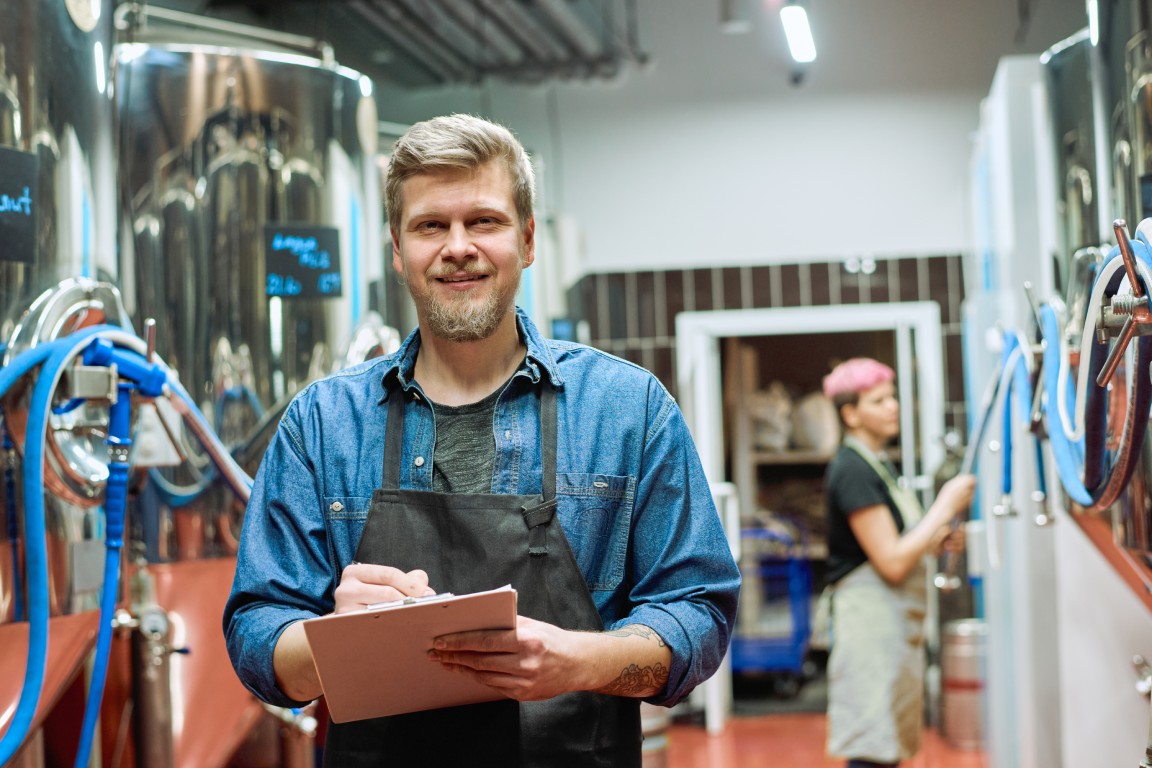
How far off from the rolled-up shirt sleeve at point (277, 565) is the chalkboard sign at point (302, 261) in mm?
1565

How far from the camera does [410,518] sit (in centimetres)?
163

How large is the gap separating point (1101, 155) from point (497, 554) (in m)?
1.48

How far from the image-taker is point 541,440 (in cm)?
169

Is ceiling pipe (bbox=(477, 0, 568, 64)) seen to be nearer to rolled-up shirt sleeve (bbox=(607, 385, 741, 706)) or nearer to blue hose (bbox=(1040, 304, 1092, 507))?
blue hose (bbox=(1040, 304, 1092, 507))

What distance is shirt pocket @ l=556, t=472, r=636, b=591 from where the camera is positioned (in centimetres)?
A: 166

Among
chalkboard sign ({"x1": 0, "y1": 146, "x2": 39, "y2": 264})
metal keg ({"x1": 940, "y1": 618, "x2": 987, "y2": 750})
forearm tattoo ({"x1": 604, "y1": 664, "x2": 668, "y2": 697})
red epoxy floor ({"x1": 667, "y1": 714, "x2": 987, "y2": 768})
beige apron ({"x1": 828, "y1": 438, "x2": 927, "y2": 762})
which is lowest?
red epoxy floor ({"x1": 667, "y1": 714, "x2": 987, "y2": 768})

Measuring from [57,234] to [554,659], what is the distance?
4.51 feet

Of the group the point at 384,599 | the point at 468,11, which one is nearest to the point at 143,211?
the point at 384,599

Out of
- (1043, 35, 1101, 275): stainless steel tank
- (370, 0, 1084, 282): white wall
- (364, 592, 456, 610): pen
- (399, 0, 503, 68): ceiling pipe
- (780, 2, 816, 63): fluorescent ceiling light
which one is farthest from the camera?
(370, 0, 1084, 282): white wall

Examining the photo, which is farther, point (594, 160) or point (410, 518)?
point (594, 160)

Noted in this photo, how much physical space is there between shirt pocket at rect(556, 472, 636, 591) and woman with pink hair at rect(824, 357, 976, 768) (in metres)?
2.42

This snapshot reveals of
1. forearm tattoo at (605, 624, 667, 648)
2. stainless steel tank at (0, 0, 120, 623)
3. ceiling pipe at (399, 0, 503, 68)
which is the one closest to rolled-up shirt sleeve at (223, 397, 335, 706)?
forearm tattoo at (605, 624, 667, 648)

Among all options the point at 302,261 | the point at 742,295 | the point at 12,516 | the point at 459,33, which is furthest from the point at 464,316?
the point at 742,295

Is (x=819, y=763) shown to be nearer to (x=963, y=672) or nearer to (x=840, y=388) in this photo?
(x=963, y=672)
